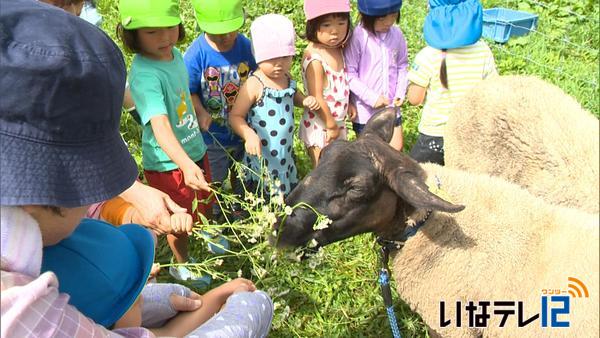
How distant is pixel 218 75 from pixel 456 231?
→ 6.54ft

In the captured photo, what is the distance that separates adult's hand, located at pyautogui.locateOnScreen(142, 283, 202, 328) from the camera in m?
1.90

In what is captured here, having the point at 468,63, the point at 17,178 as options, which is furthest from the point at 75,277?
the point at 468,63

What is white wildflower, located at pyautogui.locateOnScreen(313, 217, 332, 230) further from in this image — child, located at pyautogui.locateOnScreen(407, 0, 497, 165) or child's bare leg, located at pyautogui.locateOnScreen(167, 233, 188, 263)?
child, located at pyautogui.locateOnScreen(407, 0, 497, 165)

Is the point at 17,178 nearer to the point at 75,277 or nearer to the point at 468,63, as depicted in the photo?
the point at 75,277

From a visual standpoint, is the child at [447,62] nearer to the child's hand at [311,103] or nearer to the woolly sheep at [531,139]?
the woolly sheep at [531,139]

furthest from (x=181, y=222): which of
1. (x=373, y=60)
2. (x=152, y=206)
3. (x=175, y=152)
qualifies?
(x=373, y=60)

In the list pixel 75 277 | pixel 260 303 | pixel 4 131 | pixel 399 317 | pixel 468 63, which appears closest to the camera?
pixel 4 131

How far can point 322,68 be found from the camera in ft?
13.4

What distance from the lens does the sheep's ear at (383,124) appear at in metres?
3.18

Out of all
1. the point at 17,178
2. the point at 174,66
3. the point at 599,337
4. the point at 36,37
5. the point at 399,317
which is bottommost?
the point at 399,317

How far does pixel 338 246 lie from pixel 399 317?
755mm

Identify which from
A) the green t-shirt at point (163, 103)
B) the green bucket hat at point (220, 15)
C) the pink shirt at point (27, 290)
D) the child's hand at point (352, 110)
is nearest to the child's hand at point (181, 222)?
the pink shirt at point (27, 290)

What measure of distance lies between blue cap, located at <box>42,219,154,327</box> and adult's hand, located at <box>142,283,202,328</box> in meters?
0.37

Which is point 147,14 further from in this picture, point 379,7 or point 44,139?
point 44,139
